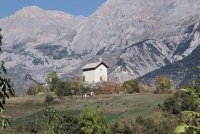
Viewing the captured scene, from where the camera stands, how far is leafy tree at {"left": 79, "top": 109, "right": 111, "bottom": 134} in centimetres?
6265

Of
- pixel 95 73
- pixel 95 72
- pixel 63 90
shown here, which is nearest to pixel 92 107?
pixel 63 90

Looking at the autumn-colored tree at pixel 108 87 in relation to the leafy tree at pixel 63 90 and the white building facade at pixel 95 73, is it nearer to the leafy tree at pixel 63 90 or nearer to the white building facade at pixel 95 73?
the white building facade at pixel 95 73

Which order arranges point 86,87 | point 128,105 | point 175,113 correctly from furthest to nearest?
point 86,87 → point 128,105 → point 175,113

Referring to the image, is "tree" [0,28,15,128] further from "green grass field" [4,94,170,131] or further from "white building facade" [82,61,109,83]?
"white building facade" [82,61,109,83]

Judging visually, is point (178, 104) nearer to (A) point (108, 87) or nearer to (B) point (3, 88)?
(A) point (108, 87)

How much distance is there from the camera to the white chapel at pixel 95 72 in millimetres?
155250

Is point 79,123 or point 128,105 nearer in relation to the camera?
point 79,123

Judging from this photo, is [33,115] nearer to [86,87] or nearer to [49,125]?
[86,87]

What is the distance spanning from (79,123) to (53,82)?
8315cm

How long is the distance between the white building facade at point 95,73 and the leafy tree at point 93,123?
90891 mm

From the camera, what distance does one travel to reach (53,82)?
477ft

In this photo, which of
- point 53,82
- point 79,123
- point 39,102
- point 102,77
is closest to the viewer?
point 79,123

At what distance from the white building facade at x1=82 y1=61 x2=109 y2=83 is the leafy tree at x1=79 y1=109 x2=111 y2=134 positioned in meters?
90.9

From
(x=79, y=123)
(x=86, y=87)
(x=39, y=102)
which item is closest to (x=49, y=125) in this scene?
(x=79, y=123)
